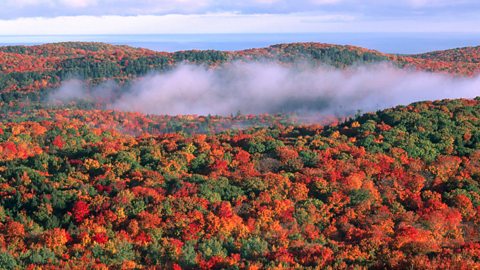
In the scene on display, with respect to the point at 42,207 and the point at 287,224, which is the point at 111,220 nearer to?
the point at 42,207

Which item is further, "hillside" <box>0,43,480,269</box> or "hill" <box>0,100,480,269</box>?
"hill" <box>0,100,480,269</box>

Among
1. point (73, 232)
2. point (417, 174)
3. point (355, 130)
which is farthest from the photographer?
point (355, 130)

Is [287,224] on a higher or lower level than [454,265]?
lower

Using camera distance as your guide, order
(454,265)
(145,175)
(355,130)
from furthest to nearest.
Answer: (355,130) < (145,175) < (454,265)

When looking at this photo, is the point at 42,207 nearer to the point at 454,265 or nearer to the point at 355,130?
the point at 454,265

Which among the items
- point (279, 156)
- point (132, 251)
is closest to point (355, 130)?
point (279, 156)

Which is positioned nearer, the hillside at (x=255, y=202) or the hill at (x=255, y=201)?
the hillside at (x=255, y=202)

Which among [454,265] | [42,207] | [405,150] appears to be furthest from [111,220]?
[405,150]

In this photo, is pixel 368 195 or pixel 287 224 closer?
pixel 287 224

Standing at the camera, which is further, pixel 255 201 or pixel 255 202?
pixel 255 201
